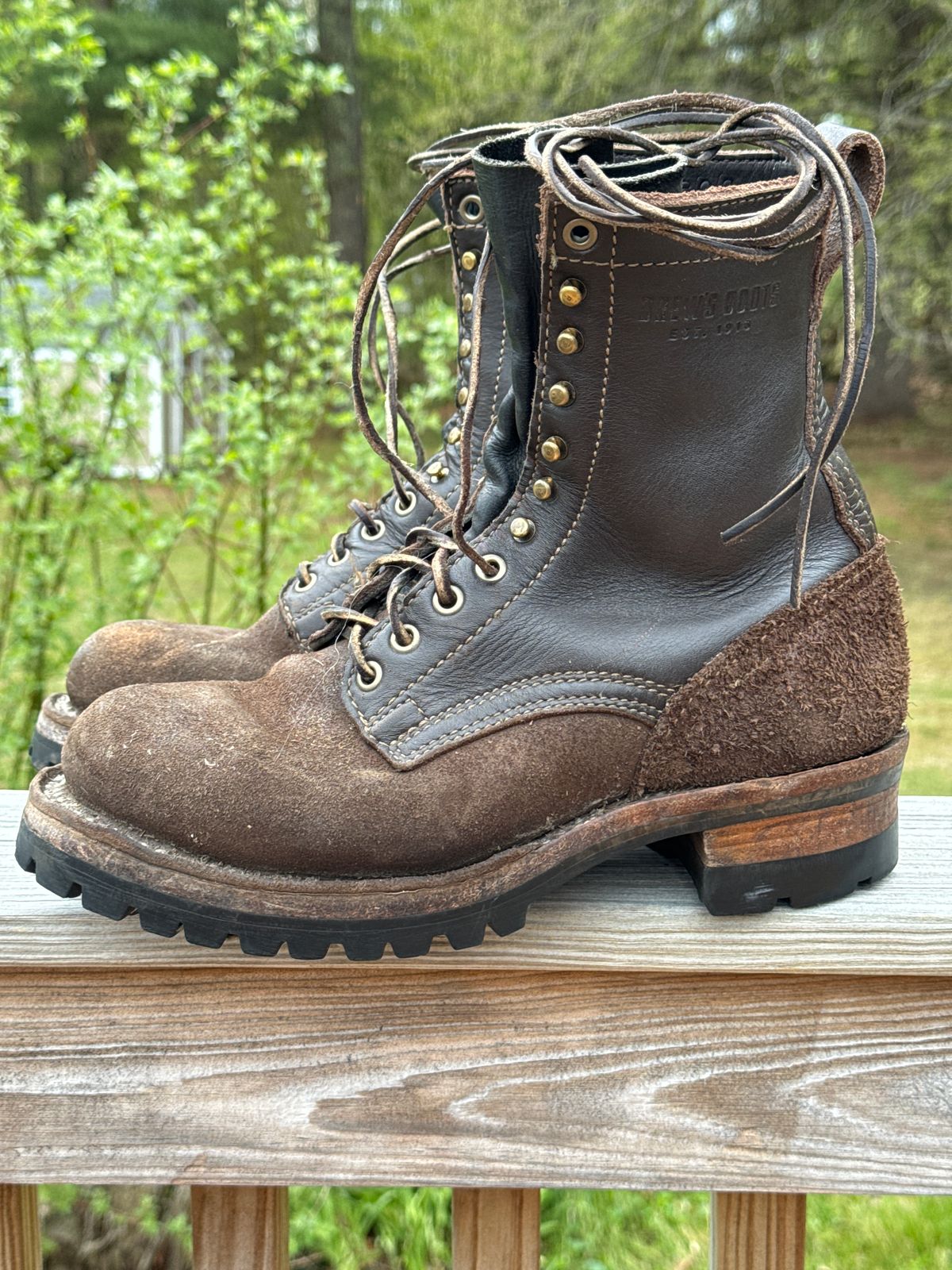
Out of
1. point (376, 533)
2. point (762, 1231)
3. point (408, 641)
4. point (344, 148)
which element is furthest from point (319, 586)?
point (344, 148)

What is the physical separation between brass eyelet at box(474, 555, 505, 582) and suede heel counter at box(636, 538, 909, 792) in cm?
18

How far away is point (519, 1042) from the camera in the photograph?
0.98 m

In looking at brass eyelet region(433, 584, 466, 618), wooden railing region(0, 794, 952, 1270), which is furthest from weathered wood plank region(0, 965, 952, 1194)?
brass eyelet region(433, 584, 466, 618)

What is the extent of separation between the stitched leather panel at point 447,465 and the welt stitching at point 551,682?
22 cm

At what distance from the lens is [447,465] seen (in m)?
1.28

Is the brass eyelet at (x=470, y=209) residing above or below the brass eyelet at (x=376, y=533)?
above

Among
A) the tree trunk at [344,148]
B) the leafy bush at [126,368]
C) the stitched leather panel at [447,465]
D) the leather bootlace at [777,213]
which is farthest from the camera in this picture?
the tree trunk at [344,148]

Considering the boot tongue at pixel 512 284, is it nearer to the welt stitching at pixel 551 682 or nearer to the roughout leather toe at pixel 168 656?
the welt stitching at pixel 551 682

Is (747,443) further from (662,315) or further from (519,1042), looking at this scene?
(519,1042)

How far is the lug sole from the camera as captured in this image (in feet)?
3.01

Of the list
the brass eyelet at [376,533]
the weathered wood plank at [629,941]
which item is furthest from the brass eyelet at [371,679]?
the brass eyelet at [376,533]

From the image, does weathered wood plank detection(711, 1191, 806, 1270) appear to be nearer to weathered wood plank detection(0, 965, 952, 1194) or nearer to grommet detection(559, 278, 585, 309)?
weathered wood plank detection(0, 965, 952, 1194)

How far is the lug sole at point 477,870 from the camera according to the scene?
917 millimetres

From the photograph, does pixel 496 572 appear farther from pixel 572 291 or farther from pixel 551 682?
pixel 572 291
